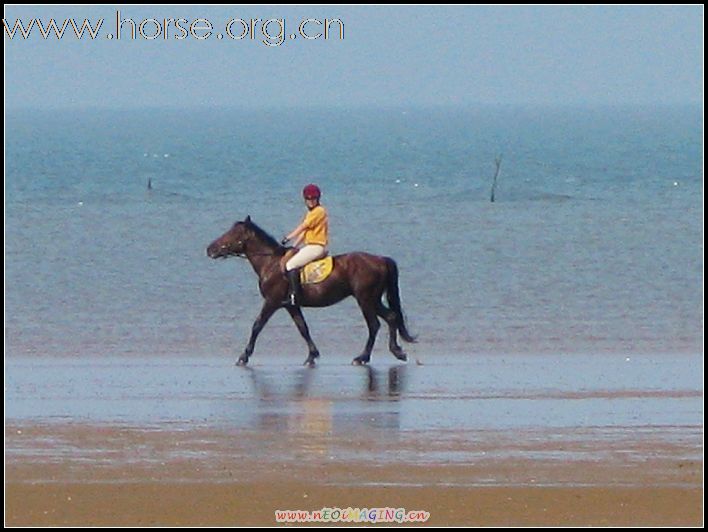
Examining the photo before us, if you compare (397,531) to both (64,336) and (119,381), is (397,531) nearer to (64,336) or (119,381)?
(119,381)

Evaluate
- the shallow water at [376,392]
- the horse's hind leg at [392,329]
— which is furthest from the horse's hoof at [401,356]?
the shallow water at [376,392]

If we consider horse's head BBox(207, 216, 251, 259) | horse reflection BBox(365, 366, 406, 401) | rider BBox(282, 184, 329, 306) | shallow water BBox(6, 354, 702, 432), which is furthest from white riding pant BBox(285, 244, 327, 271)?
horse reflection BBox(365, 366, 406, 401)

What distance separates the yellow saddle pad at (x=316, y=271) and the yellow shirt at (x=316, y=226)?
19cm

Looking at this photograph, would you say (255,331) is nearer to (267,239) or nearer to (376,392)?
(267,239)

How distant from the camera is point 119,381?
51.5 feet

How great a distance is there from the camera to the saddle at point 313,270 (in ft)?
58.3

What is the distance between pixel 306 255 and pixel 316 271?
0.21 metres

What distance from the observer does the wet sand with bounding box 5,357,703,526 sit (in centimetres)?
1008

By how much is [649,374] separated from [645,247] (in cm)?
1850

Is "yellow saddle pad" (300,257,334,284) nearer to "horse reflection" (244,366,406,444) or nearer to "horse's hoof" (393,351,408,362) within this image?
"horse's hoof" (393,351,408,362)

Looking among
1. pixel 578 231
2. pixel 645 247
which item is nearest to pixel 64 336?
pixel 645 247

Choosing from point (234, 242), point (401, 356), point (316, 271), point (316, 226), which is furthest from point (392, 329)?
point (234, 242)

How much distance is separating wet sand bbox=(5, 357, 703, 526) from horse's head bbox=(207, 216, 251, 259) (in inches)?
54.2

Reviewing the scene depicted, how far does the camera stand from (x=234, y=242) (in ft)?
59.3
